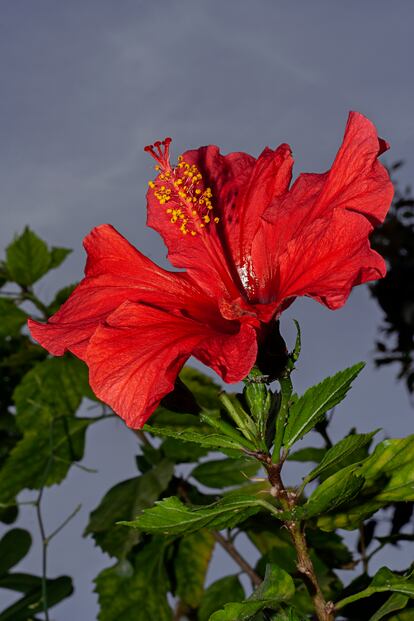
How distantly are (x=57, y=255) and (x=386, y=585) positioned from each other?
2.16 m

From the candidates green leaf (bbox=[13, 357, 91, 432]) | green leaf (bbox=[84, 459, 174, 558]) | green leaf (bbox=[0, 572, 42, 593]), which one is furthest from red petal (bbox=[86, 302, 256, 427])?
green leaf (bbox=[0, 572, 42, 593])

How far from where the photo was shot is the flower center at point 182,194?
1412mm

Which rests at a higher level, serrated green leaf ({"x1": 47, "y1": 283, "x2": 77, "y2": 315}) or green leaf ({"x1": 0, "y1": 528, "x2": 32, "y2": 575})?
serrated green leaf ({"x1": 47, "y1": 283, "x2": 77, "y2": 315})

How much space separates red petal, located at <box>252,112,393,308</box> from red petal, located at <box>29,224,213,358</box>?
0.53ft

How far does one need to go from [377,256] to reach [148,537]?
1450mm

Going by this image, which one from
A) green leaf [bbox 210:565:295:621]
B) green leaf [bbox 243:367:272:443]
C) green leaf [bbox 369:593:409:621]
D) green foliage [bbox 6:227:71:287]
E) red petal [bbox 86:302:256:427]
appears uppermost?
green foliage [bbox 6:227:71:287]

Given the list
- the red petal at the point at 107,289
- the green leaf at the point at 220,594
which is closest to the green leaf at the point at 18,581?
the green leaf at the point at 220,594

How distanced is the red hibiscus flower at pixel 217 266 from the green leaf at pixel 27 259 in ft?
5.07

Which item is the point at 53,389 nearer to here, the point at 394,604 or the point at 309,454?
the point at 309,454

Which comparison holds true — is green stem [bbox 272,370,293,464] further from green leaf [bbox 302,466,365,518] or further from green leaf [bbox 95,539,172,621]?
green leaf [bbox 95,539,172,621]

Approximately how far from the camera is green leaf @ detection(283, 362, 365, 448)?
117 centimetres

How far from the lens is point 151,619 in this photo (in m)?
2.22

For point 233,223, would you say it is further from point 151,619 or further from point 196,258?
point 151,619

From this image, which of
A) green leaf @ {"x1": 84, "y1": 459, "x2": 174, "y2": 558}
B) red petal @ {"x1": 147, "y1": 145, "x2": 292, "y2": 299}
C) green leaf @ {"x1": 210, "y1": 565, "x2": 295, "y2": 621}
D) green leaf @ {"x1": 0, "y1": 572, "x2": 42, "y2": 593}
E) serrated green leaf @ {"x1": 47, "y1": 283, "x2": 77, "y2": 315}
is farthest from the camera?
serrated green leaf @ {"x1": 47, "y1": 283, "x2": 77, "y2": 315}
